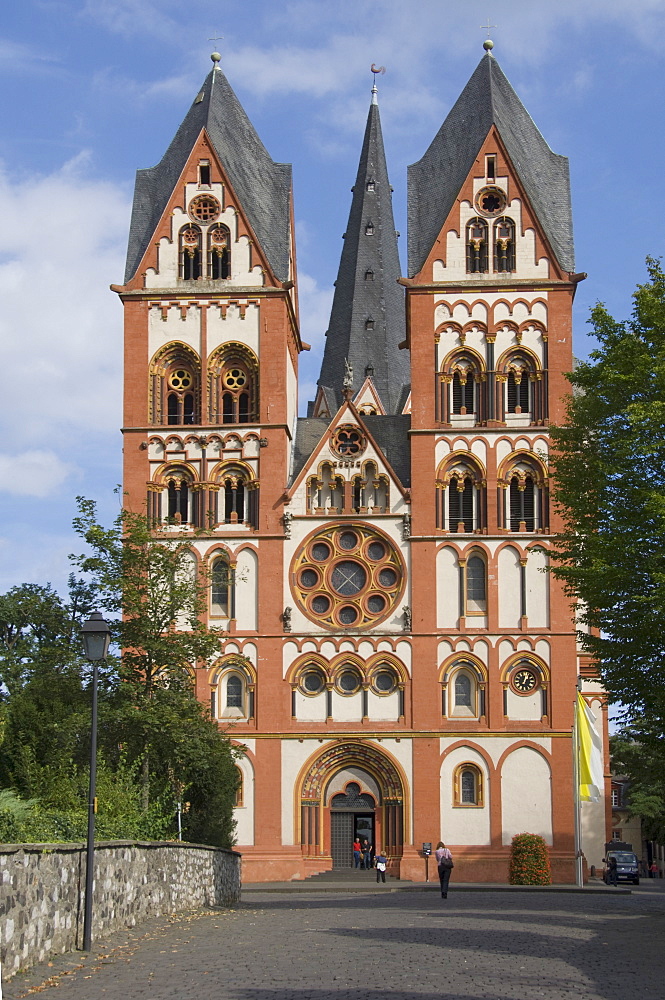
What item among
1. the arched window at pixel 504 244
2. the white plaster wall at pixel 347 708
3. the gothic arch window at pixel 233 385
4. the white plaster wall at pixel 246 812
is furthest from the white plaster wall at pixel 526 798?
the arched window at pixel 504 244

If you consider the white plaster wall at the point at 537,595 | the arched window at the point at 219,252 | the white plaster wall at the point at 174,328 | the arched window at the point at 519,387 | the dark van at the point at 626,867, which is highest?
the arched window at the point at 219,252

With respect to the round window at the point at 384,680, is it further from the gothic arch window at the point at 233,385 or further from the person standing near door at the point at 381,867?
the gothic arch window at the point at 233,385

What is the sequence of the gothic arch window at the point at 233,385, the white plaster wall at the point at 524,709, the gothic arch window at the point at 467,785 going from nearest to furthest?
the gothic arch window at the point at 467,785 < the white plaster wall at the point at 524,709 < the gothic arch window at the point at 233,385

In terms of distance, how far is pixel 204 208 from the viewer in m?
56.3

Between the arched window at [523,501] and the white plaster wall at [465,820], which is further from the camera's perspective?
the arched window at [523,501]

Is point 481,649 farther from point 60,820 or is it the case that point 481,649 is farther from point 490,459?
point 60,820

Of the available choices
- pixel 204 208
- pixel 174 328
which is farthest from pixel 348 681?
pixel 204 208

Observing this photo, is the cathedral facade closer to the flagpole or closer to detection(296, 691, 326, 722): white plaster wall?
detection(296, 691, 326, 722): white plaster wall

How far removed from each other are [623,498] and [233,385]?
2825 cm

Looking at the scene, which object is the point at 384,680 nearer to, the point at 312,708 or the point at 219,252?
the point at 312,708

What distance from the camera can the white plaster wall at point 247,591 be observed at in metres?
52.7

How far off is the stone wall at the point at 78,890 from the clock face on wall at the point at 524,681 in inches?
930

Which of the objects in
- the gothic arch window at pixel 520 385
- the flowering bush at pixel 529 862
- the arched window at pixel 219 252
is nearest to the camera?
the flowering bush at pixel 529 862

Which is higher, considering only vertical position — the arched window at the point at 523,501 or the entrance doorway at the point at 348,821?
the arched window at the point at 523,501
